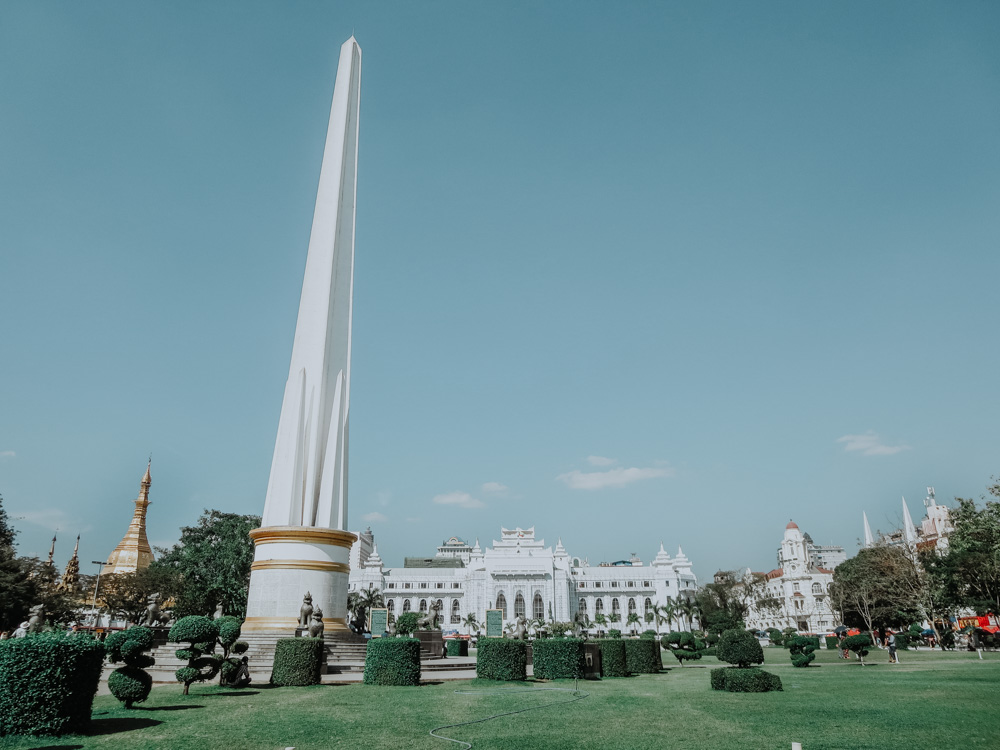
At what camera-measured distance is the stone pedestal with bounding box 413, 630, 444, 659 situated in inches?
1028

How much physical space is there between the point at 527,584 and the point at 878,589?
64.3 metres

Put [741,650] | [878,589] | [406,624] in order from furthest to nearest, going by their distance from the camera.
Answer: [878,589], [406,624], [741,650]

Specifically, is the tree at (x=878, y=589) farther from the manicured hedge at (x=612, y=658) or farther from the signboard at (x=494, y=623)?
the manicured hedge at (x=612, y=658)

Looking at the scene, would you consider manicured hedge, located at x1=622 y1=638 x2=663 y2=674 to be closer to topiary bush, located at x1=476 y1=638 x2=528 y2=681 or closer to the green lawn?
topiary bush, located at x1=476 y1=638 x2=528 y2=681

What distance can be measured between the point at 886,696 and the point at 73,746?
1602 centimetres

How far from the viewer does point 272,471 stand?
2570cm

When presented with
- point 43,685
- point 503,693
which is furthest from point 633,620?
point 43,685

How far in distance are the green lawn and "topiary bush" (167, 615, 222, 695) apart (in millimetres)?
420

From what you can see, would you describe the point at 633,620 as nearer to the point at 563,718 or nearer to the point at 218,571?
the point at 218,571

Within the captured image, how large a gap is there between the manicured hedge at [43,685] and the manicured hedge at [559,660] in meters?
12.7

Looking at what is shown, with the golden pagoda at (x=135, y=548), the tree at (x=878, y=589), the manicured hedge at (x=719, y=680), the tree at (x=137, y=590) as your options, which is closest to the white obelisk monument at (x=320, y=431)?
the manicured hedge at (x=719, y=680)

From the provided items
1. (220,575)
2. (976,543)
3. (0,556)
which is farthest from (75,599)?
(976,543)

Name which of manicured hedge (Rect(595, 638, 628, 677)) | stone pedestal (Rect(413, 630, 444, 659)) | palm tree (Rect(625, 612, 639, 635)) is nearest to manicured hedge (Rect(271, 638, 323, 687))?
manicured hedge (Rect(595, 638, 628, 677))

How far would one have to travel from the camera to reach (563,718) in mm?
11852
